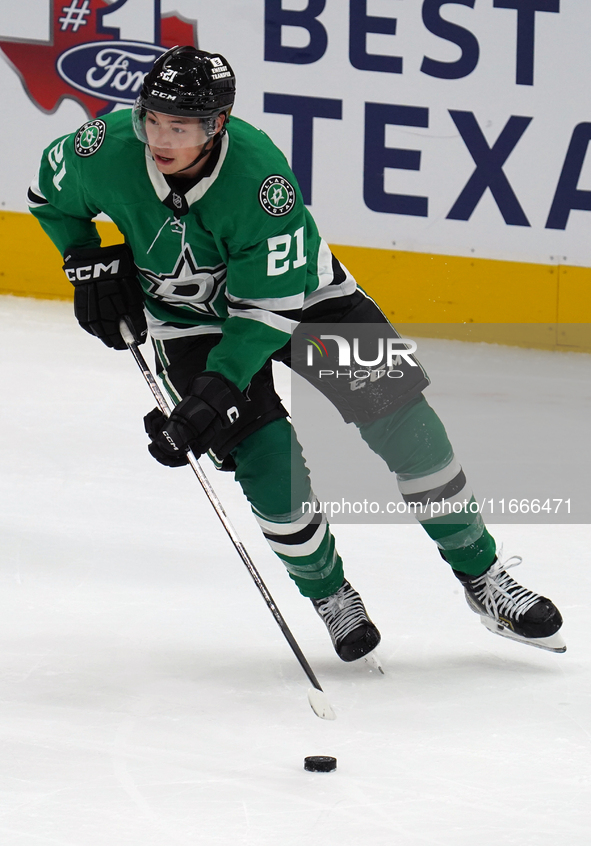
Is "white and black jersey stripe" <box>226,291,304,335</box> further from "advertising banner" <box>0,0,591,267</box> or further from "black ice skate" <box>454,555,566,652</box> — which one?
"advertising banner" <box>0,0,591,267</box>

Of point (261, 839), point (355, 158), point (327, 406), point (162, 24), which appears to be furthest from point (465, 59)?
point (261, 839)

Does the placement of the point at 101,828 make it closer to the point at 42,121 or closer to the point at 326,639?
the point at 326,639

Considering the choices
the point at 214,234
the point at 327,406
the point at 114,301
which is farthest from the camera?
the point at 327,406

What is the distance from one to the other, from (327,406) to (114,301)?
5.96 ft

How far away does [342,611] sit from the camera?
7.53 feet

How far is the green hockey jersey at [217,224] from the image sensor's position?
6.61ft

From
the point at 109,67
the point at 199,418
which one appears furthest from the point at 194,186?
the point at 109,67

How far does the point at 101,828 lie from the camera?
1600mm

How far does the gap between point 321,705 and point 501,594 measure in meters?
0.52

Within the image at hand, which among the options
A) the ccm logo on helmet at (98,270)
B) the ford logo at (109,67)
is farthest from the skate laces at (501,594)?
the ford logo at (109,67)

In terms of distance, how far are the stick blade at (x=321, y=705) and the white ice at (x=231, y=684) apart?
21mm

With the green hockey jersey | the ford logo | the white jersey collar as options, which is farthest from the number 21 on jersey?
the ford logo

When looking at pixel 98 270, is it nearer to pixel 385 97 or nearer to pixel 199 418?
pixel 199 418

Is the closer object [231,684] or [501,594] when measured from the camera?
[231,684]
